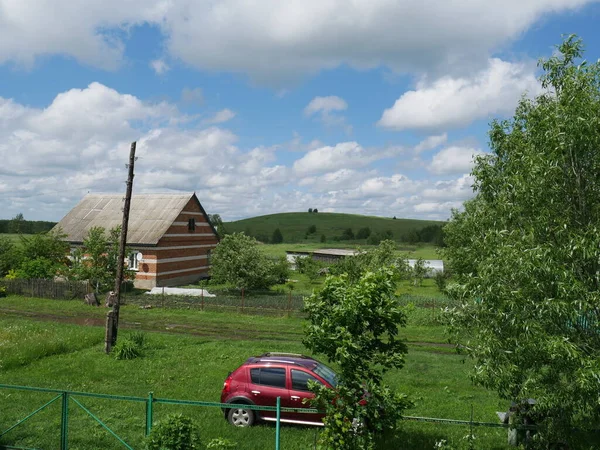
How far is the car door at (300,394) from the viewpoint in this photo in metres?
11.9

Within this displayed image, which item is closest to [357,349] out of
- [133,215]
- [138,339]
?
[138,339]

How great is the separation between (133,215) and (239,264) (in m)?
14.5

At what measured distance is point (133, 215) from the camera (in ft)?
152

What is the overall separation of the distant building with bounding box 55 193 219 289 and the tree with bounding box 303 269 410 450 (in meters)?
34.3

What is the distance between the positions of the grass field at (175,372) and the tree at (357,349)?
184 cm

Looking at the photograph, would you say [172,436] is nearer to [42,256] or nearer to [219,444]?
[219,444]

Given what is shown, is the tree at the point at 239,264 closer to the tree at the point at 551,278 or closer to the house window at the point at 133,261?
the house window at the point at 133,261

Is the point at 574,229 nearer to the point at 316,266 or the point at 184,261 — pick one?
the point at 184,261

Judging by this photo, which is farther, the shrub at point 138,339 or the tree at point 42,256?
the tree at point 42,256

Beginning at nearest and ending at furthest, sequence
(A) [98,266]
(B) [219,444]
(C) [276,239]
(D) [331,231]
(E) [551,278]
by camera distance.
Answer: (E) [551,278], (B) [219,444], (A) [98,266], (C) [276,239], (D) [331,231]

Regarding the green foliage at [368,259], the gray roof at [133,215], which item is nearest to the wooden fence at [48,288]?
the gray roof at [133,215]

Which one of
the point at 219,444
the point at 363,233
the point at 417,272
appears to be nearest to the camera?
the point at 219,444

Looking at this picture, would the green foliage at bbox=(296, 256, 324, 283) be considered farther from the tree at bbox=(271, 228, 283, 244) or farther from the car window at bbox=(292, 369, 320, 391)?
the tree at bbox=(271, 228, 283, 244)

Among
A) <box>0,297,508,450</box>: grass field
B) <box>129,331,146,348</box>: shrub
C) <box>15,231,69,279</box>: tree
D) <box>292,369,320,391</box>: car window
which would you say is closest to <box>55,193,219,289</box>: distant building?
<box>15,231,69,279</box>: tree
